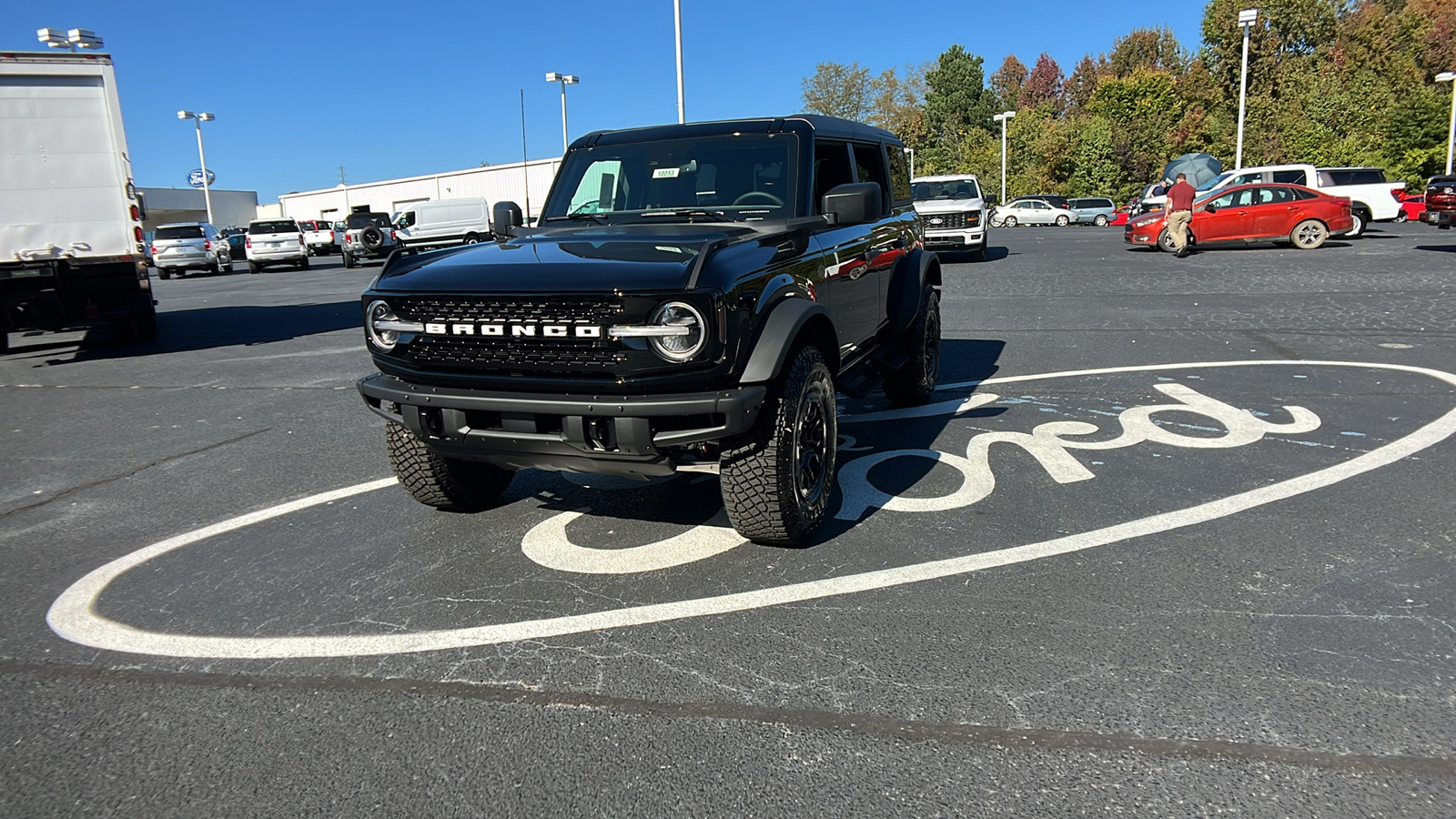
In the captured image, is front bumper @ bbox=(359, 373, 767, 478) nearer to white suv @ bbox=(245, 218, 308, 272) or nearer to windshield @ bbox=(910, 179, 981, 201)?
windshield @ bbox=(910, 179, 981, 201)

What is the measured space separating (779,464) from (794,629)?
73 cm

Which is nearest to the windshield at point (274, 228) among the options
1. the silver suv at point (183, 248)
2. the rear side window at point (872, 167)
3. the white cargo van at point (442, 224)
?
the silver suv at point (183, 248)

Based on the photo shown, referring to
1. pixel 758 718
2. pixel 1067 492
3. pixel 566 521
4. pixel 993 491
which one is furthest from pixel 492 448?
pixel 1067 492

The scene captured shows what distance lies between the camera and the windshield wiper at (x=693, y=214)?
15.9ft

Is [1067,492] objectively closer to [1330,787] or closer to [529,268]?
[1330,787]

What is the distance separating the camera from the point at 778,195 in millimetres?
4957

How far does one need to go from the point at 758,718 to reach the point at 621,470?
1.29 m

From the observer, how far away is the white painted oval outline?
3420mm

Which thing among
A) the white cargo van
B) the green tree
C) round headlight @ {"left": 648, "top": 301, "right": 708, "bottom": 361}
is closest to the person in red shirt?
the white cargo van

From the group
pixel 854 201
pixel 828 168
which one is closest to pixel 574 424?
pixel 854 201

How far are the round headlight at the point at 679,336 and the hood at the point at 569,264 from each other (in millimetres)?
100

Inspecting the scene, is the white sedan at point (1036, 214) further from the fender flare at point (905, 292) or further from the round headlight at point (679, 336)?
the round headlight at point (679, 336)

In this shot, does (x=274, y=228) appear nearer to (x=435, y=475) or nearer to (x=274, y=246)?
(x=274, y=246)

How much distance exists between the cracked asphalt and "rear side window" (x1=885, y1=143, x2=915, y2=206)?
5.29ft
